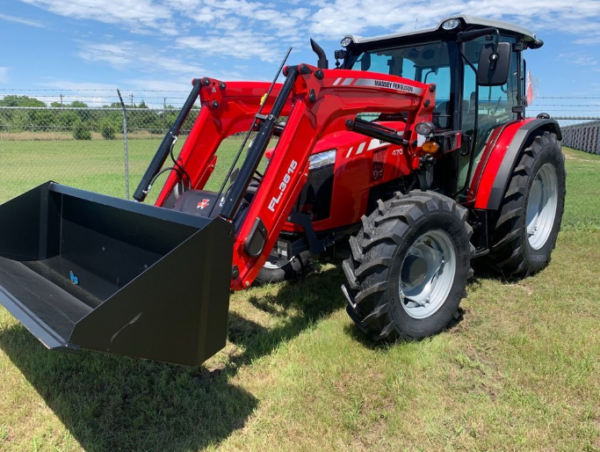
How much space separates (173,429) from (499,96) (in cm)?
406

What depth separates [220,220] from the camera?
236 centimetres

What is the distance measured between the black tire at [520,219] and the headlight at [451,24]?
1.36 meters

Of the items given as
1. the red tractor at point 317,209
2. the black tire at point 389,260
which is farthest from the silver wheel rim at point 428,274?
the black tire at point 389,260

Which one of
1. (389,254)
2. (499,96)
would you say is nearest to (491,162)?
(499,96)

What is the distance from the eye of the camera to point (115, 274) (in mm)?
3213

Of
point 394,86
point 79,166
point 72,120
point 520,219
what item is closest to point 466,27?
point 394,86

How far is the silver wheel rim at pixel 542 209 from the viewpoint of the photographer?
513 cm

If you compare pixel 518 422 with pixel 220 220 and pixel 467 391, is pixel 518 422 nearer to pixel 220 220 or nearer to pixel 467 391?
Result: pixel 467 391

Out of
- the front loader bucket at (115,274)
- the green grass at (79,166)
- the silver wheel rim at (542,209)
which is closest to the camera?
the front loader bucket at (115,274)

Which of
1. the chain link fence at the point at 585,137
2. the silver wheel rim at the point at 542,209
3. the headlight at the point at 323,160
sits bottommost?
the silver wheel rim at the point at 542,209

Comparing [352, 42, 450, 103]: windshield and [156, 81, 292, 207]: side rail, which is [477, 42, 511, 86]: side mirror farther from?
[156, 81, 292, 207]: side rail

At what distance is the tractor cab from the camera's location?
3852 mm

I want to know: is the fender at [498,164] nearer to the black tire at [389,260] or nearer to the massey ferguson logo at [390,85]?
the black tire at [389,260]

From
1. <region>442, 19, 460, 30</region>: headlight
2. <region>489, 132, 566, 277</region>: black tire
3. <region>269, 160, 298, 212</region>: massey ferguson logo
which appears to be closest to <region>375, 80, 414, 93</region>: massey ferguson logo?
<region>442, 19, 460, 30</region>: headlight
